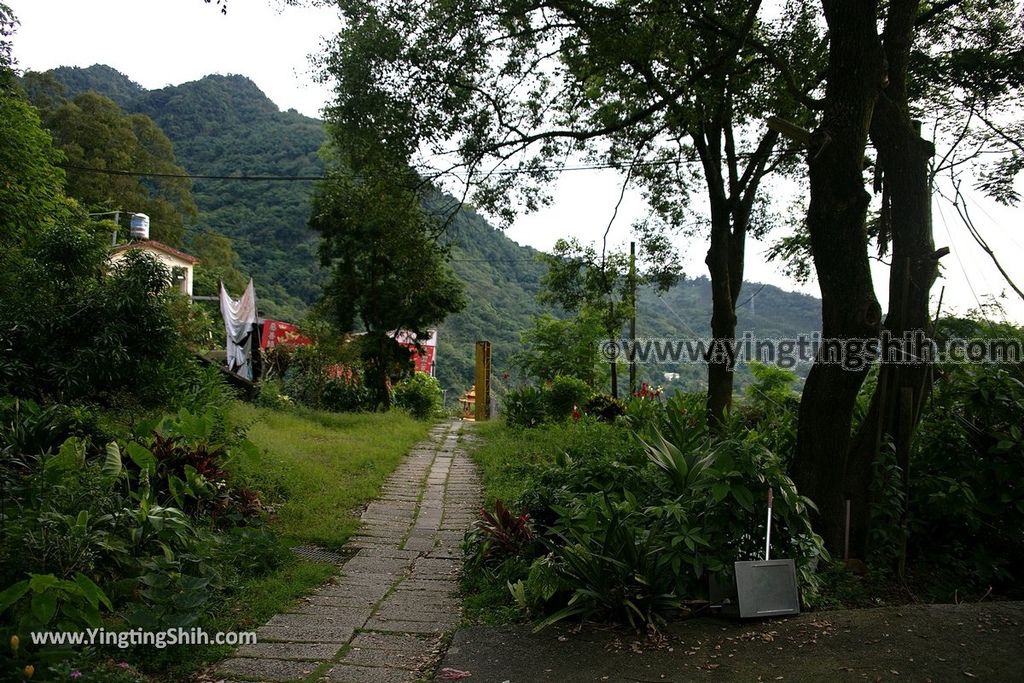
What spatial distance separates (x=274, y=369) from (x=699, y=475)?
16.1 meters

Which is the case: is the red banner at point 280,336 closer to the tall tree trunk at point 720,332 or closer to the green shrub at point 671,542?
the tall tree trunk at point 720,332

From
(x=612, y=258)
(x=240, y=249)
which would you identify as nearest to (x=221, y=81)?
Answer: (x=240, y=249)

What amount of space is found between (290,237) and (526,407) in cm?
1896

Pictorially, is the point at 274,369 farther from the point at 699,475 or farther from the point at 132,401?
the point at 699,475

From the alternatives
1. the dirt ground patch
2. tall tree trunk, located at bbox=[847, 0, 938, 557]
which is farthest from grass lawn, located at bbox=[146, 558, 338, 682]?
tall tree trunk, located at bbox=[847, 0, 938, 557]

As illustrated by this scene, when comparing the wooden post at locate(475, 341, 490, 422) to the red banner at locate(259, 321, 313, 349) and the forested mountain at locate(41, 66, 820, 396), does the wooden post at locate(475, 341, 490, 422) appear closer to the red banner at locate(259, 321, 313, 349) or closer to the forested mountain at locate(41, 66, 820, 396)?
the red banner at locate(259, 321, 313, 349)

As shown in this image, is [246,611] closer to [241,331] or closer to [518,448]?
[518,448]

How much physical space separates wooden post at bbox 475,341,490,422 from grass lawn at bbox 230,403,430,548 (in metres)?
4.59

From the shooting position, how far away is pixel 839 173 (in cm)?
498

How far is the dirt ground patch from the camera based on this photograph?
3.30m

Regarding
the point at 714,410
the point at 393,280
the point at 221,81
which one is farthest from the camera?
the point at 221,81

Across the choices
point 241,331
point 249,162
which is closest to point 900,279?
point 241,331

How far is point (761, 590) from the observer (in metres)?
3.85

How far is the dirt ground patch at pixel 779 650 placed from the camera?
130 inches
